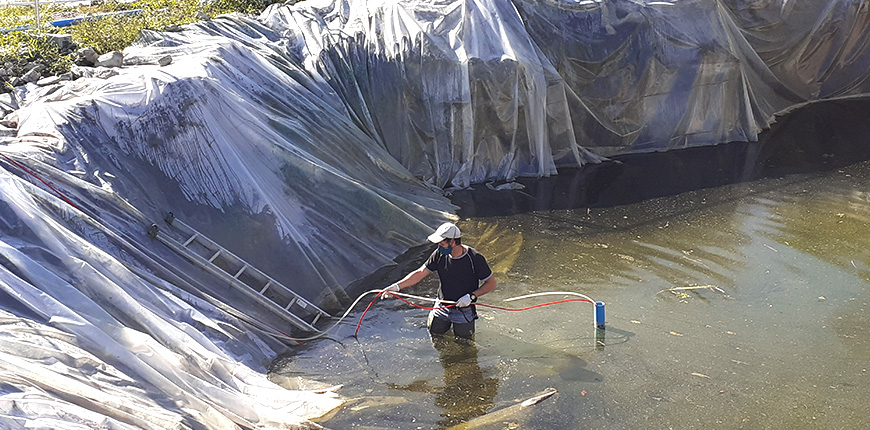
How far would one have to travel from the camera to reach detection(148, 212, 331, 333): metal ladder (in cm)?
751

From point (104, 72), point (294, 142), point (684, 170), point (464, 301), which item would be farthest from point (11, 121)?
point (684, 170)

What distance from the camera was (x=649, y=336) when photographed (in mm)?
7199

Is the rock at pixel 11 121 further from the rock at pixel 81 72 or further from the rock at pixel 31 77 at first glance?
the rock at pixel 31 77

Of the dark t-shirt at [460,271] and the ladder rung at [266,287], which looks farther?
the ladder rung at [266,287]

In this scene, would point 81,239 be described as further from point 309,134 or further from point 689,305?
point 689,305

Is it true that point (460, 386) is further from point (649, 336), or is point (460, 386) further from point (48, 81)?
point (48, 81)

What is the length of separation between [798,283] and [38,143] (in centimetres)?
773

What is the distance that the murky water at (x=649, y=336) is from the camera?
6109 mm

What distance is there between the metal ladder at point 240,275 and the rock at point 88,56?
4.02 meters

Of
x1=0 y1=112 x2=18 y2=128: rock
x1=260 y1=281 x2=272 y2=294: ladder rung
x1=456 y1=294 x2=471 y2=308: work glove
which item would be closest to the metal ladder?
Result: x1=260 y1=281 x2=272 y2=294: ladder rung

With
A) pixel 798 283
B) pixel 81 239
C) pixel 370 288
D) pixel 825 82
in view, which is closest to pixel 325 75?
pixel 370 288

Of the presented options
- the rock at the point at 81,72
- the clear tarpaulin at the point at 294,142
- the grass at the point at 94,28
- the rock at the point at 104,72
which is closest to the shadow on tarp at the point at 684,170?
the clear tarpaulin at the point at 294,142

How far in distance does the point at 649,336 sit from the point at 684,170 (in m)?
5.44

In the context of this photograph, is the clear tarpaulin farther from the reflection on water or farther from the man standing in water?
the man standing in water
